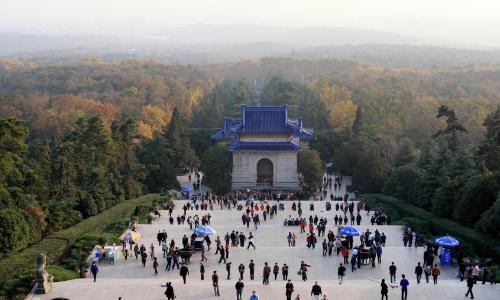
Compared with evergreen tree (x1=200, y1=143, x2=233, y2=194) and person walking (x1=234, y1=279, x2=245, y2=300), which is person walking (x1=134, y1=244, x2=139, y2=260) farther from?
evergreen tree (x1=200, y1=143, x2=233, y2=194)

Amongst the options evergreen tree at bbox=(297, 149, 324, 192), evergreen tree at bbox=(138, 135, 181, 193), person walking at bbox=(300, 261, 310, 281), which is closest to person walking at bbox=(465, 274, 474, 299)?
person walking at bbox=(300, 261, 310, 281)

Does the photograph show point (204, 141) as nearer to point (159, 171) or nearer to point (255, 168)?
point (159, 171)

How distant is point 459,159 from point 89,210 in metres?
22.2

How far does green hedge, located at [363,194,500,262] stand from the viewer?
96.6ft

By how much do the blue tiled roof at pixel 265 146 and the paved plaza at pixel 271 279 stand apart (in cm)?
1888

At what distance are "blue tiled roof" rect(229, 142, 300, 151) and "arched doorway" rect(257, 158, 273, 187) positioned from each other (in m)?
Result: 1.54

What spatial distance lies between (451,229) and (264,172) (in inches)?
992

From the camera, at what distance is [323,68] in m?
155

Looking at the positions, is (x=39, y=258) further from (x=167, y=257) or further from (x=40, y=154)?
(x=40, y=154)

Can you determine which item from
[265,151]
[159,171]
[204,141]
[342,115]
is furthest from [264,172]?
[342,115]

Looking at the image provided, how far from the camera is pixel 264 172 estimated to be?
187 ft

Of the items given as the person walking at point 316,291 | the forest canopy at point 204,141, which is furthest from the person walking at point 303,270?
the forest canopy at point 204,141

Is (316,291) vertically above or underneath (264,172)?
above

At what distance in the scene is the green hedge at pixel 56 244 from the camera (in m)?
25.3
